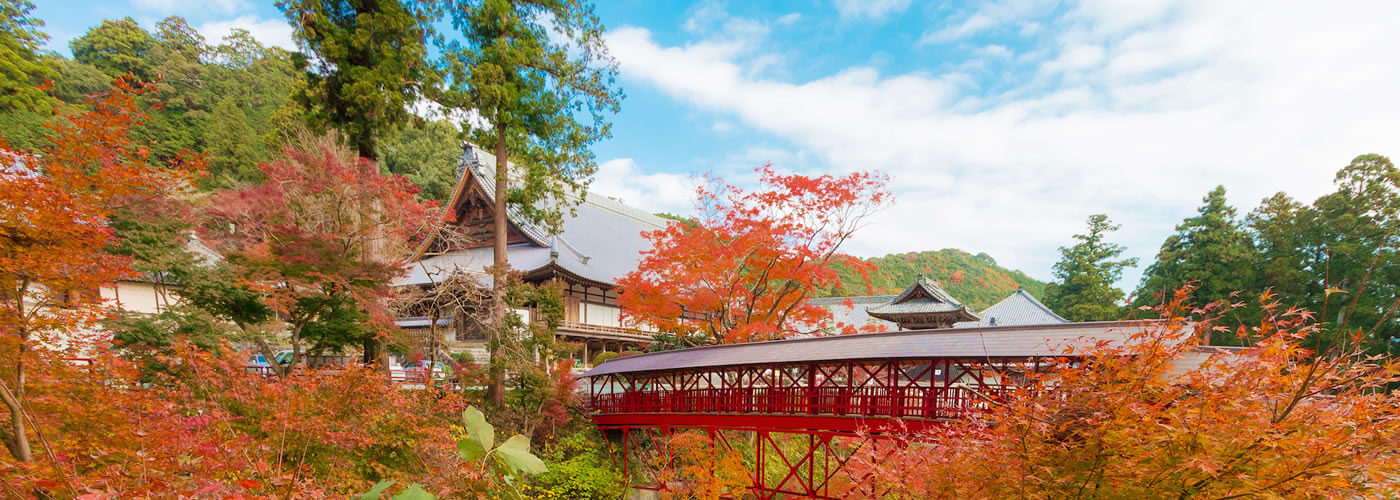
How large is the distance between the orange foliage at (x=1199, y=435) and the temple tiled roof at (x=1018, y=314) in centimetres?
2224

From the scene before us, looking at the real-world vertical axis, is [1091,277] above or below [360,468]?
above

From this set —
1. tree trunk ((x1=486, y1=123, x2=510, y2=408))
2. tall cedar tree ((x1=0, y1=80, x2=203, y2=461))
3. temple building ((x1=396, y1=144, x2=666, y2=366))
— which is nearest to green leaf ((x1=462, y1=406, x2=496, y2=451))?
tall cedar tree ((x1=0, y1=80, x2=203, y2=461))

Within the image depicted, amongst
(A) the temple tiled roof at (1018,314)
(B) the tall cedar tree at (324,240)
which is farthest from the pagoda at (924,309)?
(B) the tall cedar tree at (324,240)

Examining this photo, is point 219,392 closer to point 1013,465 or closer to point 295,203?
point 295,203

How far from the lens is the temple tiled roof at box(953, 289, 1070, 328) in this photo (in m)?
24.5

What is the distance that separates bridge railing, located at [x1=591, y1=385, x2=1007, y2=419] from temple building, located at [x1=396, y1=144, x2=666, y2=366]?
23.8 feet

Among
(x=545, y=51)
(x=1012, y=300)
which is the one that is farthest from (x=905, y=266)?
(x=545, y=51)

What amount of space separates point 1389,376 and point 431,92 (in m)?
13.3

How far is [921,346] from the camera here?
30.8 feet

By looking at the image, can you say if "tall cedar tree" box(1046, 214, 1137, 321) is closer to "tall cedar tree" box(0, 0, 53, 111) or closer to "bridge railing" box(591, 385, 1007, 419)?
"bridge railing" box(591, 385, 1007, 419)

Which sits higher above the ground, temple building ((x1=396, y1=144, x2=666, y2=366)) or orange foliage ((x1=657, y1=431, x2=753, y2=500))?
temple building ((x1=396, y1=144, x2=666, y2=366))

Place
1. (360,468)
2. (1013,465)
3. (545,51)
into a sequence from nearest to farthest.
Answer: (1013,465)
(360,468)
(545,51)

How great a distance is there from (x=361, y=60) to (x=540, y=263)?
9.10 meters

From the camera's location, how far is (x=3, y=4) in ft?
50.8
